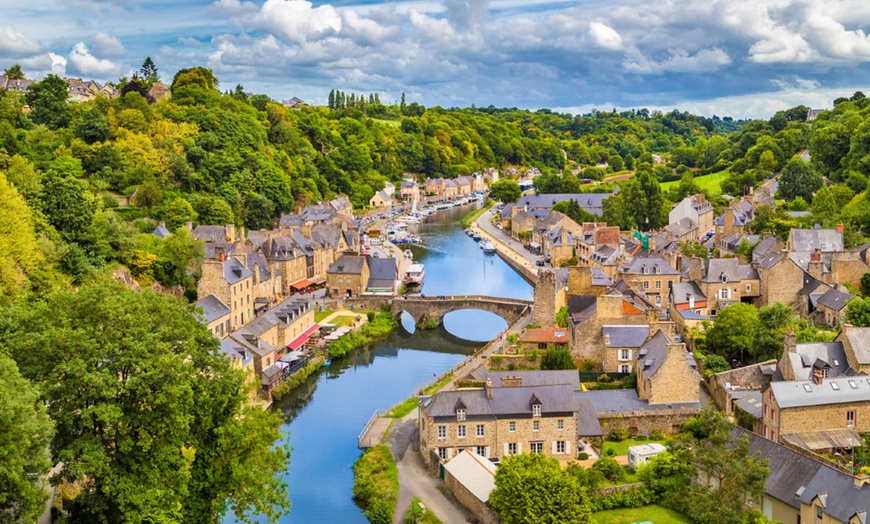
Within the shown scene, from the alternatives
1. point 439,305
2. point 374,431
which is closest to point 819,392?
point 374,431

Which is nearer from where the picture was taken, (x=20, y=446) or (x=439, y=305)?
(x=20, y=446)

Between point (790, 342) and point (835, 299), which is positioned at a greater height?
point (835, 299)

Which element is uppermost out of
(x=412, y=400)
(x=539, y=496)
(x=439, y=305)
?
(x=439, y=305)

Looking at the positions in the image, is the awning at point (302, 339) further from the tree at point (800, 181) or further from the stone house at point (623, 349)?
the tree at point (800, 181)

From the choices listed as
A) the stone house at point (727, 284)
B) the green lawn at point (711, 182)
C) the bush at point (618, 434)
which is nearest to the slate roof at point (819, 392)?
the bush at point (618, 434)

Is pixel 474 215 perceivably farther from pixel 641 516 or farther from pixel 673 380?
pixel 641 516

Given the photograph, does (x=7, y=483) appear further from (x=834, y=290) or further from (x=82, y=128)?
(x=82, y=128)

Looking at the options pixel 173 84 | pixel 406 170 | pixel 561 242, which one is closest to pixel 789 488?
pixel 561 242

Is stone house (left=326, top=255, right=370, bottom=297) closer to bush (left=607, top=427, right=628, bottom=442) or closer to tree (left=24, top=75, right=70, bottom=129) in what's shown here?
bush (left=607, top=427, right=628, bottom=442)
